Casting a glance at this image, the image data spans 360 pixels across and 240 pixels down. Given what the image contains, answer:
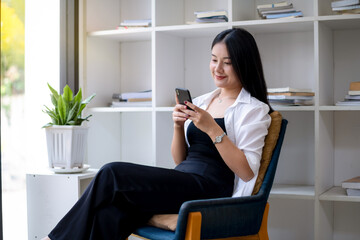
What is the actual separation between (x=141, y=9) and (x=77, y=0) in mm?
467

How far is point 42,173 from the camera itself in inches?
106

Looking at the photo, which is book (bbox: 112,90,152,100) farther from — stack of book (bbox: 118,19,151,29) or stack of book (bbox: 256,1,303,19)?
stack of book (bbox: 256,1,303,19)

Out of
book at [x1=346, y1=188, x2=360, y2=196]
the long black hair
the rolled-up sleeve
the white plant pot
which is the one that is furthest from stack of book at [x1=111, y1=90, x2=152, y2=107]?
book at [x1=346, y1=188, x2=360, y2=196]

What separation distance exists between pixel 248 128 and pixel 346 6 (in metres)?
0.94

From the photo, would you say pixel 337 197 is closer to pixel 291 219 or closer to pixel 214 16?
pixel 291 219

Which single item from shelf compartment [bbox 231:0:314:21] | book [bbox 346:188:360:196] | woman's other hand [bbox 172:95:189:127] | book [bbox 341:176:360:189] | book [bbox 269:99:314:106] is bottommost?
book [bbox 346:188:360:196]

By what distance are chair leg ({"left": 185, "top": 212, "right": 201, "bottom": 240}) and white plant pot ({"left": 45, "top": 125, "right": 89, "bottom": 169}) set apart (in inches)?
39.3

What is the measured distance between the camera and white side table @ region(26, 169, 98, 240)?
8.64 feet

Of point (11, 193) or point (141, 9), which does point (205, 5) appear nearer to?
point (141, 9)

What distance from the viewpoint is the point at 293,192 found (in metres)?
2.75

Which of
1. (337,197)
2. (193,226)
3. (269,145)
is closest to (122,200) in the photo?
(193,226)

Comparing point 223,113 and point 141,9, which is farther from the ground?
point 141,9

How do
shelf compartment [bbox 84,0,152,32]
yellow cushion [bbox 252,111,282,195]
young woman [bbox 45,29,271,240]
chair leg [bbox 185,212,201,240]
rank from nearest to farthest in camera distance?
chair leg [bbox 185,212,201,240] → young woman [bbox 45,29,271,240] → yellow cushion [bbox 252,111,282,195] → shelf compartment [bbox 84,0,152,32]

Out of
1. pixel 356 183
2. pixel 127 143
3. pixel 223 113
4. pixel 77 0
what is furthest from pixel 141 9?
pixel 356 183
